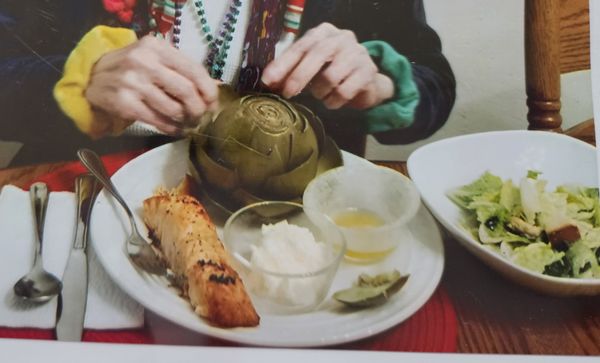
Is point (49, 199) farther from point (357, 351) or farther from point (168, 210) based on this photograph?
point (357, 351)

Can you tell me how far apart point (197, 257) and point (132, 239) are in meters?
0.06

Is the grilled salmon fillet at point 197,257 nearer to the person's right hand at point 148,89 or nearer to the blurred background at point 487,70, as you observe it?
the person's right hand at point 148,89

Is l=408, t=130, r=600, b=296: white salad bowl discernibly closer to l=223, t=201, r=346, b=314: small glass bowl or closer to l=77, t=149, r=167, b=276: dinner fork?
l=223, t=201, r=346, b=314: small glass bowl

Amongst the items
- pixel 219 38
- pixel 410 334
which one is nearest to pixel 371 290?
pixel 410 334

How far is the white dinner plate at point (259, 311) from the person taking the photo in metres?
0.53

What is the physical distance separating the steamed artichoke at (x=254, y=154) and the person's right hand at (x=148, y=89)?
2cm

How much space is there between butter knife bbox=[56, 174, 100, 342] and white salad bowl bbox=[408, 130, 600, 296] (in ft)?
0.92

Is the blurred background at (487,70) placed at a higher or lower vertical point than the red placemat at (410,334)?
higher

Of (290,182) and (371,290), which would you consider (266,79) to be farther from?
(371,290)

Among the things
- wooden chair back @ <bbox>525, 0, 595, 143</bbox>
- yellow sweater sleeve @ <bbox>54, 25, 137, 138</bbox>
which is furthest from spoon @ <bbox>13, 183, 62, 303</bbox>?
wooden chair back @ <bbox>525, 0, 595, 143</bbox>

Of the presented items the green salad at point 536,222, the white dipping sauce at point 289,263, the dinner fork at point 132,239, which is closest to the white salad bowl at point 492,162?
the green salad at point 536,222

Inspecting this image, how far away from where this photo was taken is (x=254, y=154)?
1.83 ft

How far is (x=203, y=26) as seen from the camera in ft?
1.94

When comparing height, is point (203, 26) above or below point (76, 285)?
above
